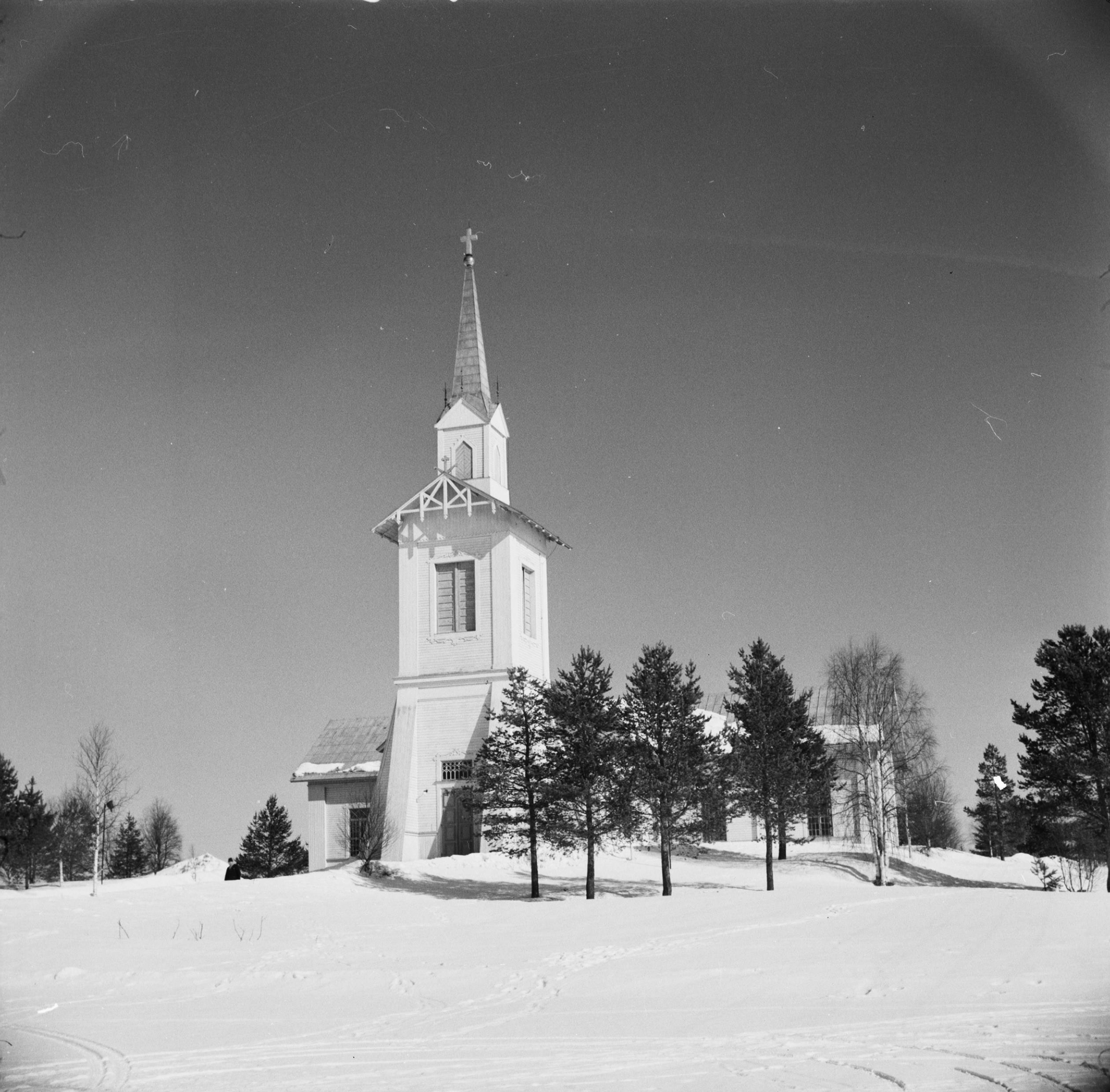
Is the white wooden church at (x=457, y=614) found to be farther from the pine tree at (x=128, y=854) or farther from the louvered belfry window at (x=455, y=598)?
the pine tree at (x=128, y=854)

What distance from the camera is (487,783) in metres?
33.7

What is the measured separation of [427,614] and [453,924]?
1601cm

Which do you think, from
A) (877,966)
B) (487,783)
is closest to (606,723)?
(487,783)

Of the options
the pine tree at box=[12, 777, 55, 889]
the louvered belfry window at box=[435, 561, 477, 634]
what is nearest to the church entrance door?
the louvered belfry window at box=[435, 561, 477, 634]

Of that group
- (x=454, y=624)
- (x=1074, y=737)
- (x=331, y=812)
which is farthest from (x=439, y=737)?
(x=1074, y=737)

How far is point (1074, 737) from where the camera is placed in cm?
3750

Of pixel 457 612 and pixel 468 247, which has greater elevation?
pixel 468 247

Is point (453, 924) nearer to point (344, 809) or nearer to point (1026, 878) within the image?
point (344, 809)

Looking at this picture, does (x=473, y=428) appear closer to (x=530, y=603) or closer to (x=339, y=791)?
(x=530, y=603)

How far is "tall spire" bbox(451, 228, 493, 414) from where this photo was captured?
43312 mm

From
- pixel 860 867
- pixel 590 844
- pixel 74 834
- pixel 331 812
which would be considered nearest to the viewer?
pixel 590 844

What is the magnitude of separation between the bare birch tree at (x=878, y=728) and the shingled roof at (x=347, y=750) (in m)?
16.2

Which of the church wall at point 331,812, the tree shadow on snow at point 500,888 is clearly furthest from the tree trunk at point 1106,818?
the church wall at point 331,812

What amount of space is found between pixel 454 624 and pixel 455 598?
856 millimetres
